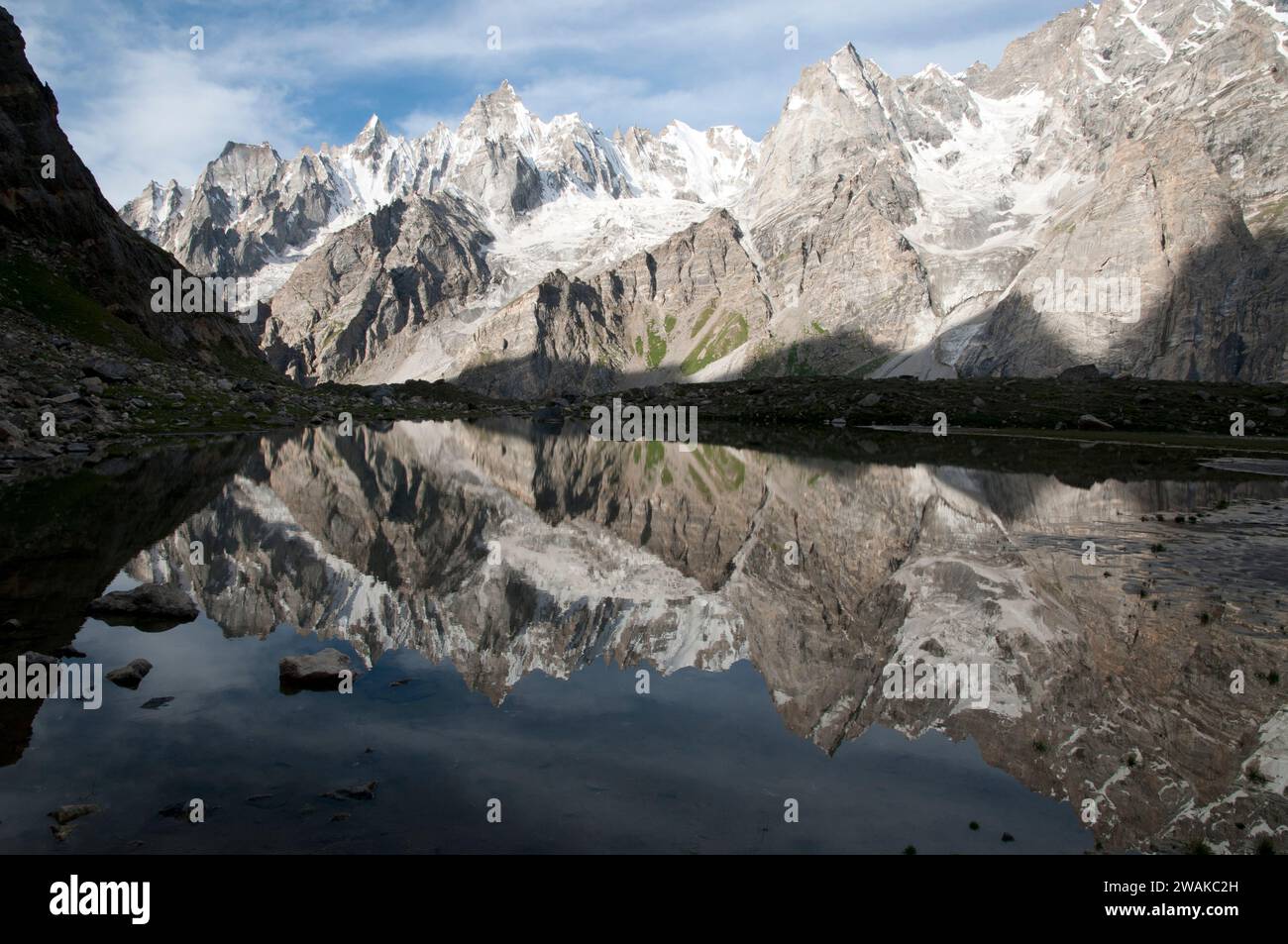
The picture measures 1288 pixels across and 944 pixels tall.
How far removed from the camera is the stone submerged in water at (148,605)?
64.2ft

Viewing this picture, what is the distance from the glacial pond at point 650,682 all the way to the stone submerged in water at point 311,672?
0.42 meters

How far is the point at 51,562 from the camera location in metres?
23.0

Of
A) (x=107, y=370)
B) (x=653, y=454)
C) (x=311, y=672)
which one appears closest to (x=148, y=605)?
(x=311, y=672)

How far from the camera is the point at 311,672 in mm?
16031

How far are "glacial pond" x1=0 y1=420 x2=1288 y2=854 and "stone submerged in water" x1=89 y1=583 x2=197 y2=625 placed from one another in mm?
503

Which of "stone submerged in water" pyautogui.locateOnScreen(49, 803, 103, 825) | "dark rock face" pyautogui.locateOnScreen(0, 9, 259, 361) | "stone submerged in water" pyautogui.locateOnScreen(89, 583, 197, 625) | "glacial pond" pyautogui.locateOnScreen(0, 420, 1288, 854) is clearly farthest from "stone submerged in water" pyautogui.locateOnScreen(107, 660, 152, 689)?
"dark rock face" pyautogui.locateOnScreen(0, 9, 259, 361)

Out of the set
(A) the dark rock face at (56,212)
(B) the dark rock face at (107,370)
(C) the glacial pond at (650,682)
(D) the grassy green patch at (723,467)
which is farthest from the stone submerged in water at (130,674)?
(A) the dark rock face at (56,212)

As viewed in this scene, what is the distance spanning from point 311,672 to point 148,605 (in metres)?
7.00

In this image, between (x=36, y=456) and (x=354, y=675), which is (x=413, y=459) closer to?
(x=36, y=456)

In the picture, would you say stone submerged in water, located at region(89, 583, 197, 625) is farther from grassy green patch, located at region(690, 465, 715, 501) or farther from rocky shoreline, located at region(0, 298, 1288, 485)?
grassy green patch, located at region(690, 465, 715, 501)

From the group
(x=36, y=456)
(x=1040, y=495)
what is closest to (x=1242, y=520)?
(x=1040, y=495)

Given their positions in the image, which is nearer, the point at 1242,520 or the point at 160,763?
the point at 160,763
